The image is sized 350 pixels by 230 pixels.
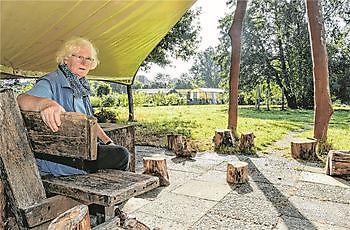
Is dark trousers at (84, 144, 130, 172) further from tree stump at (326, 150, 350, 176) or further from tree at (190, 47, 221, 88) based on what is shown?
tree at (190, 47, 221, 88)

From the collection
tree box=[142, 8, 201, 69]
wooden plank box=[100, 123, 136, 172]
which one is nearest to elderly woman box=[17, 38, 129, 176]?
wooden plank box=[100, 123, 136, 172]

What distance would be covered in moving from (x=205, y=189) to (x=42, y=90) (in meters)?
2.17

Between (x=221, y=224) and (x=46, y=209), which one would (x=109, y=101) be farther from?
(x=46, y=209)

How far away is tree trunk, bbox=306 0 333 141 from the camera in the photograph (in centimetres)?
512

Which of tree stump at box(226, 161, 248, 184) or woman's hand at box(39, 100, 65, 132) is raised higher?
woman's hand at box(39, 100, 65, 132)

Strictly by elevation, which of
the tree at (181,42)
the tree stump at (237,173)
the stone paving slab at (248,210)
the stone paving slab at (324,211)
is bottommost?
the stone paving slab at (324,211)

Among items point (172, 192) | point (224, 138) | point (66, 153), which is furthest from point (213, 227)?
point (224, 138)

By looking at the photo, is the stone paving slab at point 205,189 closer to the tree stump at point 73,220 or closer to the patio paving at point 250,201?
the patio paving at point 250,201

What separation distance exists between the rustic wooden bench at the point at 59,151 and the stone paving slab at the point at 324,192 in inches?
90.2

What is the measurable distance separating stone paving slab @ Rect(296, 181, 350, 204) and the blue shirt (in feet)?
7.96

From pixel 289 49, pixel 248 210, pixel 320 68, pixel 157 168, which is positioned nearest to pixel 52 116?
pixel 248 210

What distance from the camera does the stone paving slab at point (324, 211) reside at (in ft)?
8.30

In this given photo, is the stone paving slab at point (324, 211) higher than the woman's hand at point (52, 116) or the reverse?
the reverse

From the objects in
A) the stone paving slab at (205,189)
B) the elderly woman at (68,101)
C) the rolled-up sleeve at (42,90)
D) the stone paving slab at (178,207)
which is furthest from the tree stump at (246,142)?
the rolled-up sleeve at (42,90)
